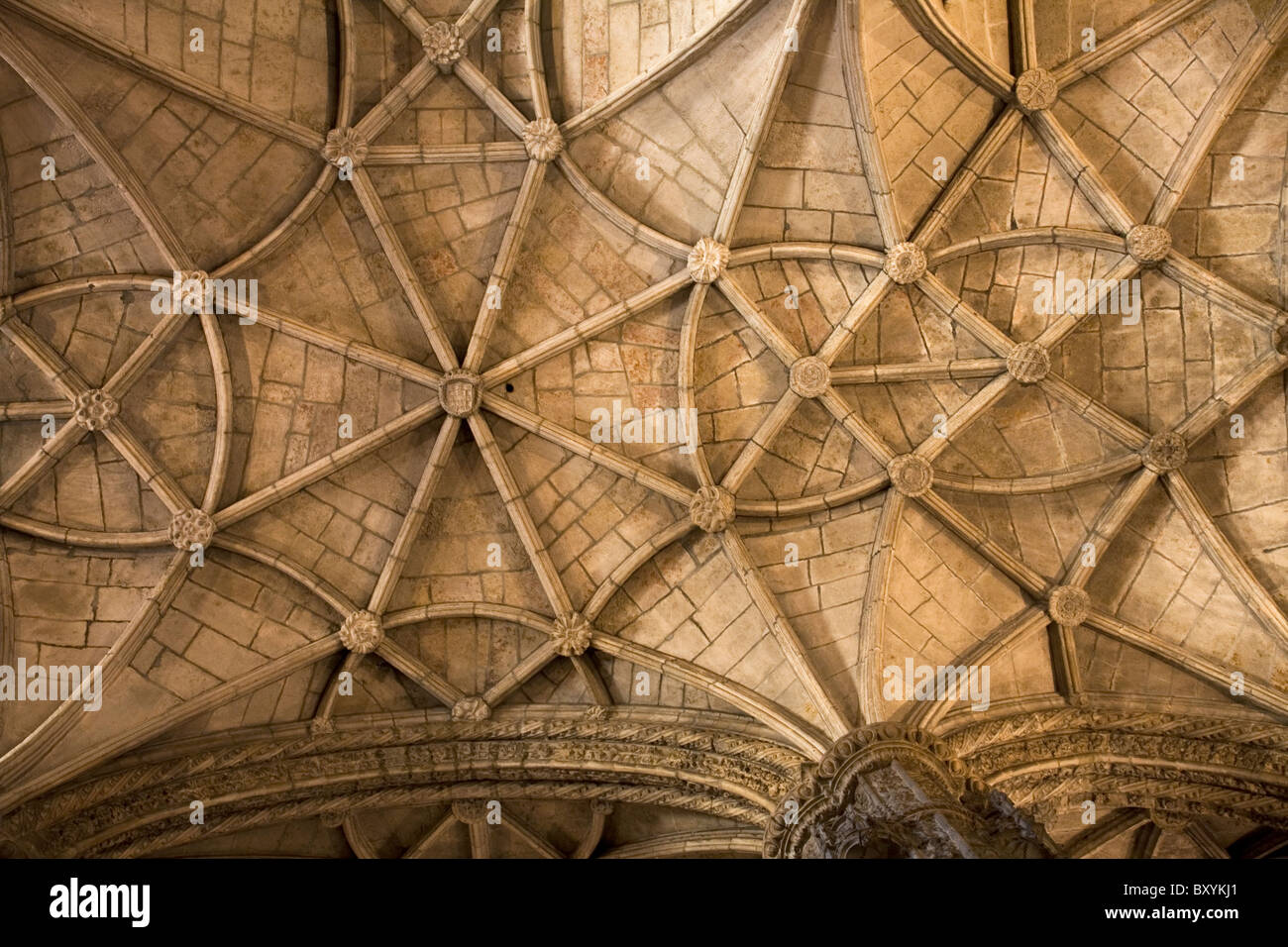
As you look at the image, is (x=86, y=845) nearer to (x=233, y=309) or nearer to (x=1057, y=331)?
(x=233, y=309)

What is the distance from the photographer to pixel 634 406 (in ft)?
43.6

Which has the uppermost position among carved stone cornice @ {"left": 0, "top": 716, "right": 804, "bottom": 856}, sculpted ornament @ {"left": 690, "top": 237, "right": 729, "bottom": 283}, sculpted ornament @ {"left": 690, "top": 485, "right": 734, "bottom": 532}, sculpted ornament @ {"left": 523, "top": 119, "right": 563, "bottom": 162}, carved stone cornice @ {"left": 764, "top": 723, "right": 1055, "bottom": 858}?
sculpted ornament @ {"left": 523, "top": 119, "right": 563, "bottom": 162}

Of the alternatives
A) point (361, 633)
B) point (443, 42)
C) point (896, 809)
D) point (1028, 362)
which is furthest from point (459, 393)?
point (896, 809)

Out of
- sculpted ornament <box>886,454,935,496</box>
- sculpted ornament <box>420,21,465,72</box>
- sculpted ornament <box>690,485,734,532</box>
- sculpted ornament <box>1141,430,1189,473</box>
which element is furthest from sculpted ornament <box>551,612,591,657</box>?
sculpted ornament <box>1141,430,1189,473</box>

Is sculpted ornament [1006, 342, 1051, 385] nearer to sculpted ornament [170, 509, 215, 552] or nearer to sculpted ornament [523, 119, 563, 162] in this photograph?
sculpted ornament [523, 119, 563, 162]

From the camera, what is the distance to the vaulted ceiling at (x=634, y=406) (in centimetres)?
1185

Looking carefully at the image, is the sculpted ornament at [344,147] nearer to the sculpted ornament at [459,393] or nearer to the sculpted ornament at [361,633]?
the sculpted ornament at [459,393]

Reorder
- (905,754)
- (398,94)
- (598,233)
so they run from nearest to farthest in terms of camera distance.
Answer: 1. (905,754)
2. (398,94)
3. (598,233)

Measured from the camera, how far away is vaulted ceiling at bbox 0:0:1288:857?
1185cm

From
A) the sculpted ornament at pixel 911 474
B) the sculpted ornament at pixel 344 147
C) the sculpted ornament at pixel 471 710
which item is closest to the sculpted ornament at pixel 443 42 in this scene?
the sculpted ornament at pixel 344 147

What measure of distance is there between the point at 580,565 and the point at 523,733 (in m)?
1.84
